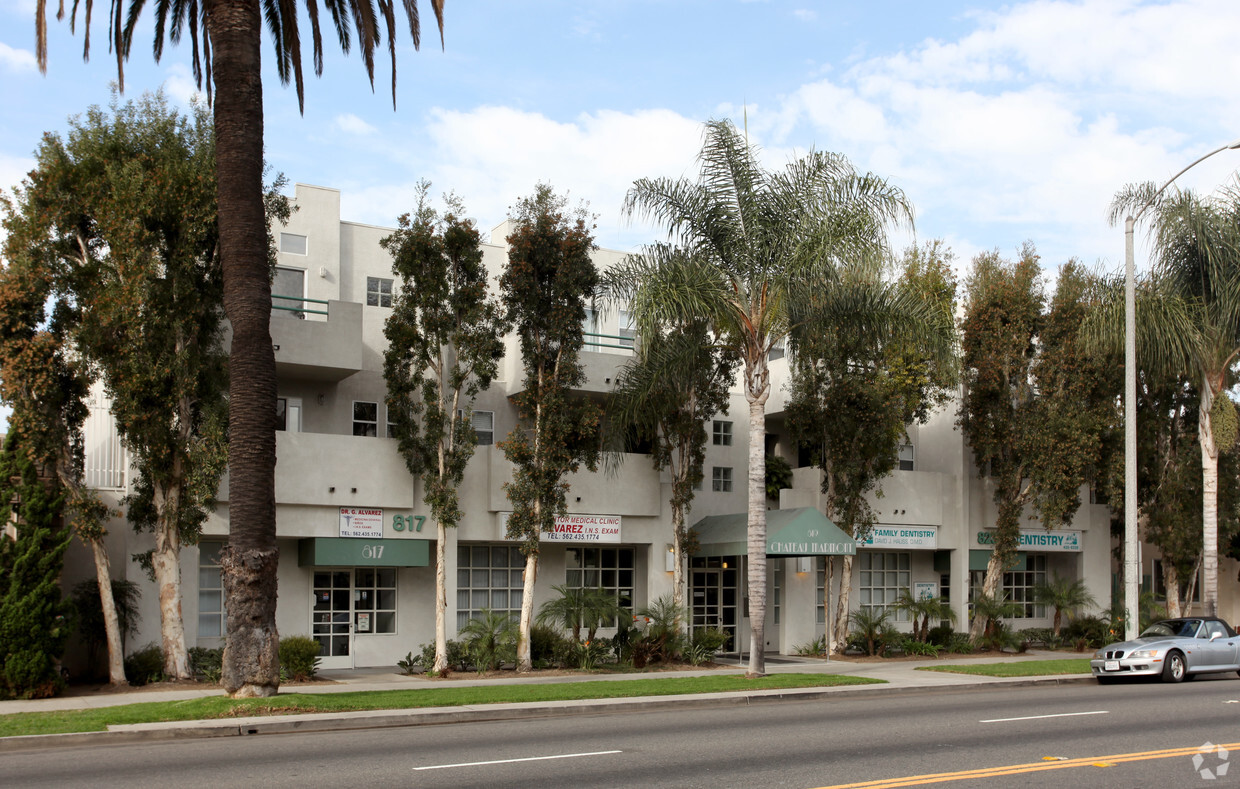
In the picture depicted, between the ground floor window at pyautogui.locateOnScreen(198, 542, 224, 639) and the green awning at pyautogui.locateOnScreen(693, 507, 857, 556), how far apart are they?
1106 centimetres

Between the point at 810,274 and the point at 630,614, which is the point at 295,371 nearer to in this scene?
the point at 630,614

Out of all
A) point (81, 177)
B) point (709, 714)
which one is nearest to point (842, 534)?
point (709, 714)

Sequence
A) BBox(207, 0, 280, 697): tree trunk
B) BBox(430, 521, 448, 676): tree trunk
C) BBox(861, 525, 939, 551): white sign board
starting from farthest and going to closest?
BBox(861, 525, 939, 551): white sign board < BBox(430, 521, 448, 676): tree trunk < BBox(207, 0, 280, 697): tree trunk

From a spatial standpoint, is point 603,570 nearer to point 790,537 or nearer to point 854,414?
point 790,537

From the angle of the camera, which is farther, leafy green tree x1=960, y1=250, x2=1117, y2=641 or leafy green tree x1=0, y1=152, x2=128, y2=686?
leafy green tree x1=960, y1=250, x2=1117, y2=641

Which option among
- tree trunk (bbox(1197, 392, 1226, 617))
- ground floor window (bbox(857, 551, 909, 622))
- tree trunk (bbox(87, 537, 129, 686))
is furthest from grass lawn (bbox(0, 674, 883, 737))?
tree trunk (bbox(1197, 392, 1226, 617))

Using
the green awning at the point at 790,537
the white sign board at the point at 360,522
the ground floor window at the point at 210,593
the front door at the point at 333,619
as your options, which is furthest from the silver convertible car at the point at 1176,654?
the ground floor window at the point at 210,593

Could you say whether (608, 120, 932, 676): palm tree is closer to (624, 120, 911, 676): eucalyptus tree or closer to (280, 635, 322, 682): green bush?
(624, 120, 911, 676): eucalyptus tree

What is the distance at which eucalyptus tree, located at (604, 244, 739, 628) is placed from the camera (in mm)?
23062

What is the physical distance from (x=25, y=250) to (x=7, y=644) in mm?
6920

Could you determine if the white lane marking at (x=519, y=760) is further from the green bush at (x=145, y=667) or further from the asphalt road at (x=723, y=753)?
the green bush at (x=145, y=667)

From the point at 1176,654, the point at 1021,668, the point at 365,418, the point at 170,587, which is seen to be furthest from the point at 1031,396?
the point at 170,587

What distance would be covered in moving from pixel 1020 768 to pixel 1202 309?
2173 cm

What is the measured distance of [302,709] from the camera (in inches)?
615
